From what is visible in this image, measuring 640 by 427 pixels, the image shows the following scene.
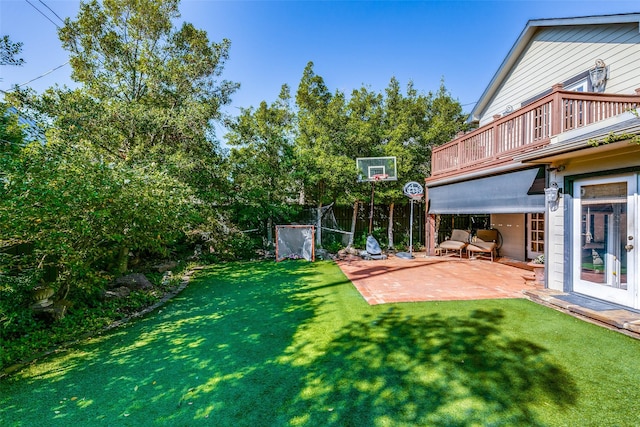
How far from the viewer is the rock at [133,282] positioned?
6051 mm

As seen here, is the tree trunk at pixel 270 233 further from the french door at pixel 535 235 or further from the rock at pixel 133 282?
the french door at pixel 535 235

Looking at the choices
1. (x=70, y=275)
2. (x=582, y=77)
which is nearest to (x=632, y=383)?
(x=70, y=275)

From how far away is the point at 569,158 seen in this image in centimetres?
506

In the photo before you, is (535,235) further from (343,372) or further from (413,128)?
(343,372)

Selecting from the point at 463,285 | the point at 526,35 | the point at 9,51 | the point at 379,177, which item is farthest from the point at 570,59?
the point at 9,51

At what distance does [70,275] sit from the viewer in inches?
167

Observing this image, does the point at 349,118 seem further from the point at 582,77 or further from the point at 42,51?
the point at 42,51

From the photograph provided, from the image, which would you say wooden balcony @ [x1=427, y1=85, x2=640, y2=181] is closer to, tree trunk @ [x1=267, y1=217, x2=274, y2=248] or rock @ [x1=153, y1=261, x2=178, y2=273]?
tree trunk @ [x1=267, y1=217, x2=274, y2=248]

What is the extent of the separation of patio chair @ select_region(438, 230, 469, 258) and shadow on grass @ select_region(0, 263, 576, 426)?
5.49 metres

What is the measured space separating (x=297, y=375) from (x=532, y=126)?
255 inches

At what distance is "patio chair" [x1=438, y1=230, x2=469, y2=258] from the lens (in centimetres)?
970

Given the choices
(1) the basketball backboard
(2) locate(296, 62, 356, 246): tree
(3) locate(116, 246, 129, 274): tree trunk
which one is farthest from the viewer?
(1) the basketball backboard

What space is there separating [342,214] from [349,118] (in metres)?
3.81

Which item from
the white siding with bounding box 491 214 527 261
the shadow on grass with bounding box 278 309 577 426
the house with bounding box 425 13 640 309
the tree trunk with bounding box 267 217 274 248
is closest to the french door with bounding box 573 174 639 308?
the house with bounding box 425 13 640 309
